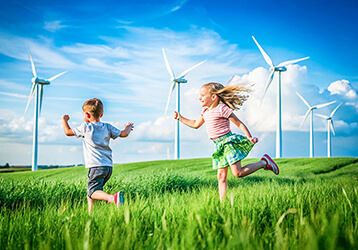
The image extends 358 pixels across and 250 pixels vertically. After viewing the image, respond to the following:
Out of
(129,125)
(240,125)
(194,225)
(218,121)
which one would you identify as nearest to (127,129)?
(129,125)

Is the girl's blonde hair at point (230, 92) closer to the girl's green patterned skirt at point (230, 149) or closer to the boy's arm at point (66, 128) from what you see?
the girl's green patterned skirt at point (230, 149)

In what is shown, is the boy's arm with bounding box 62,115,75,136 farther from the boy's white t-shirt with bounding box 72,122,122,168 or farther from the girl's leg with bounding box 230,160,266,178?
the girl's leg with bounding box 230,160,266,178

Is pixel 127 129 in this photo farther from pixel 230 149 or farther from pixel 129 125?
pixel 230 149

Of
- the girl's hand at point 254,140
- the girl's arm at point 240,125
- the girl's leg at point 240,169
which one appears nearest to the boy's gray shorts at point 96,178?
the girl's leg at point 240,169

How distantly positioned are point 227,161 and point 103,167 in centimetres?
215

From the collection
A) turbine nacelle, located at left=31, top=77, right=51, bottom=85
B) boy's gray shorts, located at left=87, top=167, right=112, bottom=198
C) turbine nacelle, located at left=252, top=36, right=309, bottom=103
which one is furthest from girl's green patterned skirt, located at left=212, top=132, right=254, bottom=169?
turbine nacelle, located at left=31, top=77, right=51, bottom=85

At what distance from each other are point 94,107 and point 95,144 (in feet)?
2.17

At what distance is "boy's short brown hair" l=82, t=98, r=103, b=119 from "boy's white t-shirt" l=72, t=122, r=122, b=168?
0.20 m

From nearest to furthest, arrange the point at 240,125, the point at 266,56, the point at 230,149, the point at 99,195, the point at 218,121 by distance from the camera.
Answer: the point at 99,195
the point at 230,149
the point at 240,125
the point at 218,121
the point at 266,56

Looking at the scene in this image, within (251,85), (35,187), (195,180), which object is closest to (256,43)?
(195,180)

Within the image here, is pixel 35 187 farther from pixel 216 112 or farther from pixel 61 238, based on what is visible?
pixel 61 238

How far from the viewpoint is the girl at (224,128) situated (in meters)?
5.56

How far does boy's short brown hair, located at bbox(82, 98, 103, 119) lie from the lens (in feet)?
18.0

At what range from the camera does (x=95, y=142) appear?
5.28 metres
